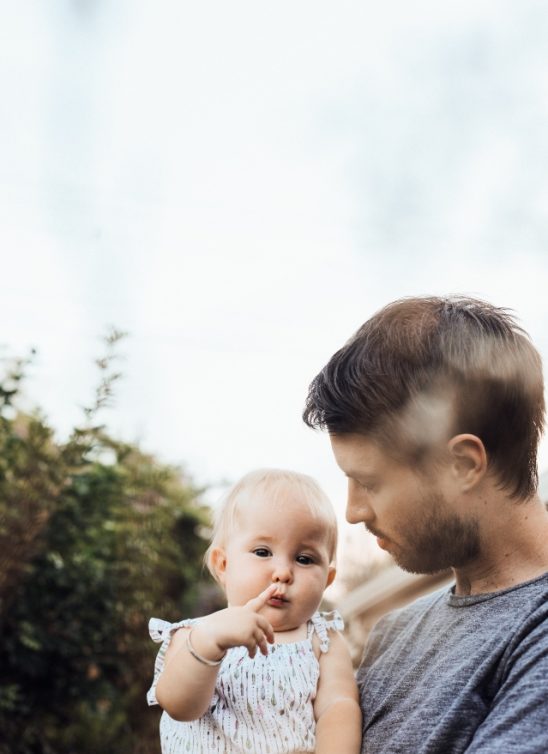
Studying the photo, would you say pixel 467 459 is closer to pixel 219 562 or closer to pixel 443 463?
pixel 443 463

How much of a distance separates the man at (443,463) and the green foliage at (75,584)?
1.47 meters

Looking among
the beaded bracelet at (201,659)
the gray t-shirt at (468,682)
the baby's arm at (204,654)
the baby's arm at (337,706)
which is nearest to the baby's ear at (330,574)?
the baby's arm at (337,706)

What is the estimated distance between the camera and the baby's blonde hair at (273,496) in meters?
1.90

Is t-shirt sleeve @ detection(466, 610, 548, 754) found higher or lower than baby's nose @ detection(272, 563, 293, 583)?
lower

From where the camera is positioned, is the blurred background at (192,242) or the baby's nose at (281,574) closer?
the baby's nose at (281,574)

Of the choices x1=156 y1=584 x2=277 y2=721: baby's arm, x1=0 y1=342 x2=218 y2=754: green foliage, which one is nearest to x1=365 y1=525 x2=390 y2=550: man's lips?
x1=156 y1=584 x2=277 y2=721: baby's arm

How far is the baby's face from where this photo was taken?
1807 mm

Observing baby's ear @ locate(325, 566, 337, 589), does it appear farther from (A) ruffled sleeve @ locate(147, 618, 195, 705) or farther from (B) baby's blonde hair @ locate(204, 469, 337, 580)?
(A) ruffled sleeve @ locate(147, 618, 195, 705)

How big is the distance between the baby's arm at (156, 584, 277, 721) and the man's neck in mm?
466

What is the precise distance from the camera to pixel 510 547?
1.60 m

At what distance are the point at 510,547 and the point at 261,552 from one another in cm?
57

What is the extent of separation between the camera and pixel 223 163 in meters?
6.45

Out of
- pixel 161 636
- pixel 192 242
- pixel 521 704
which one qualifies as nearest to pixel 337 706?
pixel 161 636

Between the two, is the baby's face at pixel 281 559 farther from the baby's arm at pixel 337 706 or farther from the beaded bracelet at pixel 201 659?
the beaded bracelet at pixel 201 659
